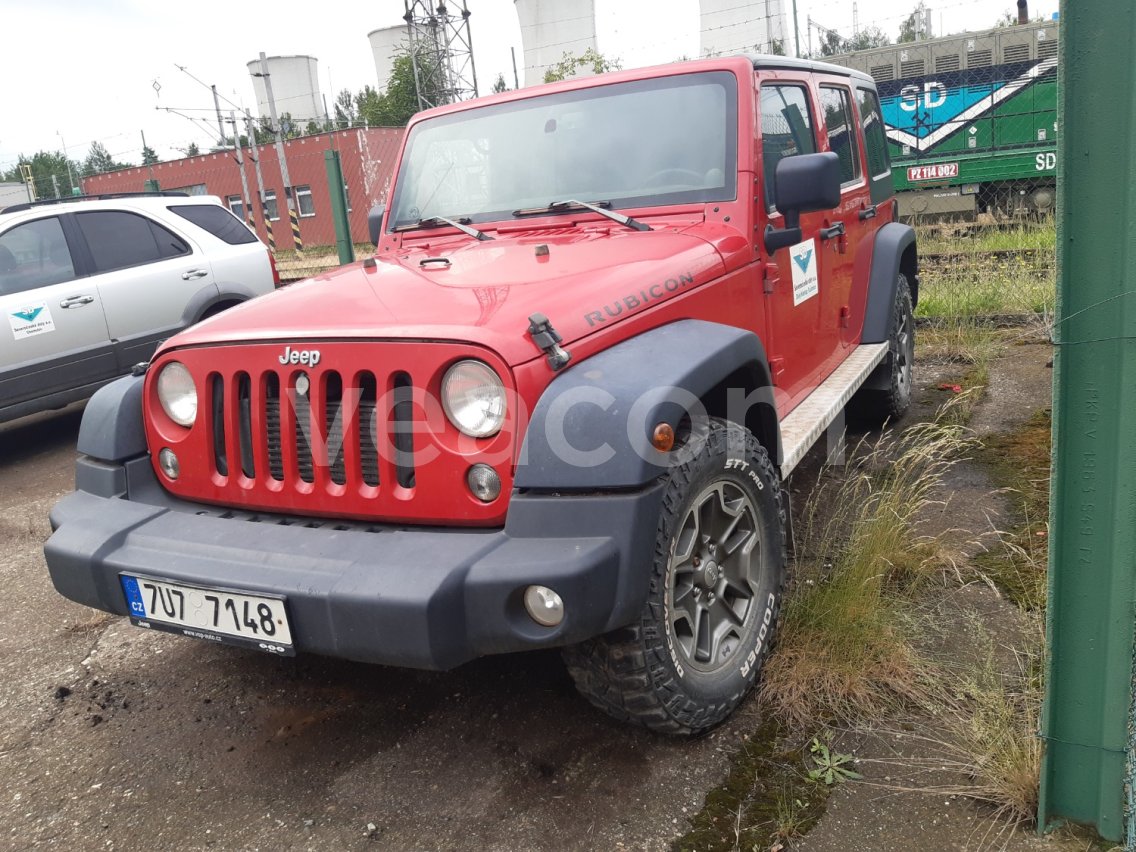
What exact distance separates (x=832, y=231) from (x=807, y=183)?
3.34ft

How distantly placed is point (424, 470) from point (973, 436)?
3573 millimetres

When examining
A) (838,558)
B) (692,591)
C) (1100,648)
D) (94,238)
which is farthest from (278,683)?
(94,238)

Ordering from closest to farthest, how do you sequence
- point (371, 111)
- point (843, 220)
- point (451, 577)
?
point (451, 577) < point (843, 220) < point (371, 111)

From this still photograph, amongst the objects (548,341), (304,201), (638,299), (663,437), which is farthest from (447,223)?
(304,201)

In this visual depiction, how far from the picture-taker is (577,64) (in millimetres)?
25031

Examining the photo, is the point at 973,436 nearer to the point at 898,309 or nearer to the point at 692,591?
the point at 898,309

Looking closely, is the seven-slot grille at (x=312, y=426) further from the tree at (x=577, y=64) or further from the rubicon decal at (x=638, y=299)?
the tree at (x=577, y=64)

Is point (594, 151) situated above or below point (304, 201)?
below

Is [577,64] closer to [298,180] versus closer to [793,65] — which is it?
[298,180]

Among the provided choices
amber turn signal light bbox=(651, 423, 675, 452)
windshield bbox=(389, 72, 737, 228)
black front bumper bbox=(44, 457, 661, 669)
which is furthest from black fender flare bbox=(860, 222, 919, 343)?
black front bumper bbox=(44, 457, 661, 669)

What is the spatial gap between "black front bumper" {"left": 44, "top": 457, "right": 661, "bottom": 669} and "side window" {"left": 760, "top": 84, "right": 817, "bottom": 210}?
5.66 feet

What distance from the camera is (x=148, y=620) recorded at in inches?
94.9

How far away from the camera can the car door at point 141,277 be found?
256 inches

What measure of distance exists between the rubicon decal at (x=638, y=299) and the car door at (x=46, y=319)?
5068mm
